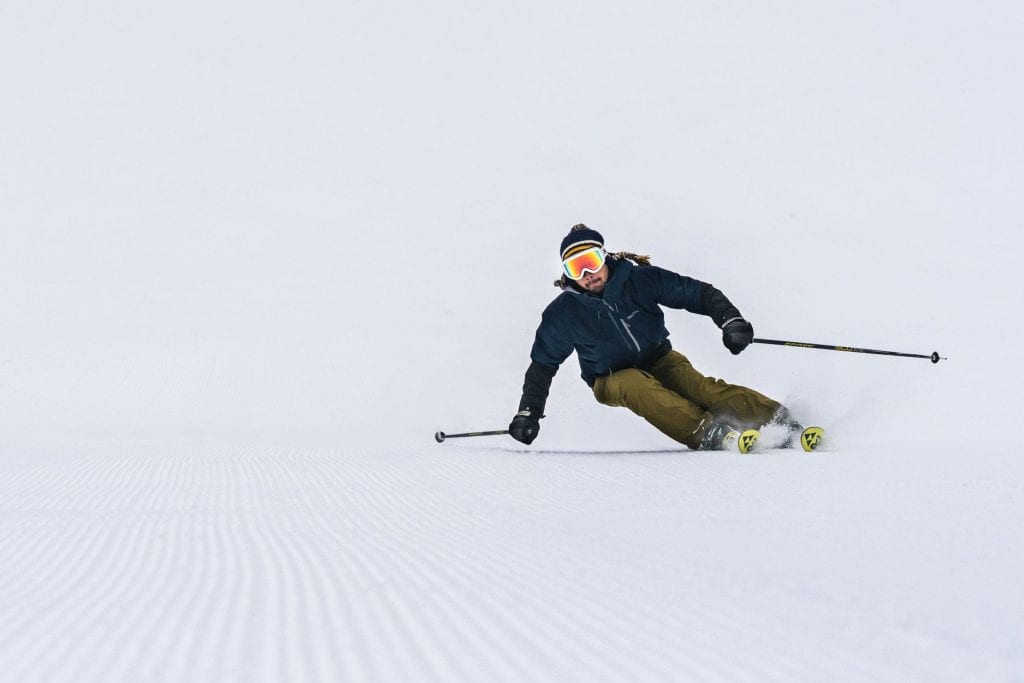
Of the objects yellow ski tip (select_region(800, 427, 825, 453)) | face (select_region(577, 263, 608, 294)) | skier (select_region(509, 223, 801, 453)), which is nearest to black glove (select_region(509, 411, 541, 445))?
skier (select_region(509, 223, 801, 453))

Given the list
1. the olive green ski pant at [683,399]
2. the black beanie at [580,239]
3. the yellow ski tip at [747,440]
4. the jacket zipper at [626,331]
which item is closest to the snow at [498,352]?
the yellow ski tip at [747,440]

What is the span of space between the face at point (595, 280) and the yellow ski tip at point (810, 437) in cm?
128

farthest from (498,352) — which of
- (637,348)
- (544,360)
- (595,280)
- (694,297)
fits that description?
(694,297)

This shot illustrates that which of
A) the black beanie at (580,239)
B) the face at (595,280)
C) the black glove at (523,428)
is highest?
the black beanie at (580,239)

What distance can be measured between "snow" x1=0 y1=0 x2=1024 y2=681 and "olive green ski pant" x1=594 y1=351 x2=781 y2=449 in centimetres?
31

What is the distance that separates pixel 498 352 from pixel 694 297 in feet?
18.7

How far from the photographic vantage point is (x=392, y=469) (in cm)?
392

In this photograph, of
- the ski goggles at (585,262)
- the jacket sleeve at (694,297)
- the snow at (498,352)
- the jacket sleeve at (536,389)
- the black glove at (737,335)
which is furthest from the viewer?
the jacket sleeve at (536,389)

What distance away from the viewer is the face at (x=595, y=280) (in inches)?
180

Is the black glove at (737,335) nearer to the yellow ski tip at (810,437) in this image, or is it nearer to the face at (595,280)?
the yellow ski tip at (810,437)

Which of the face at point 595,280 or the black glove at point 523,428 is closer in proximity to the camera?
the face at point 595,280

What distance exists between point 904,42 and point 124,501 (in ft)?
85.2

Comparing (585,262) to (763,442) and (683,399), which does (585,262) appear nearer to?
(683,399)

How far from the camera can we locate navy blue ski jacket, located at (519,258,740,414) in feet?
15.1
